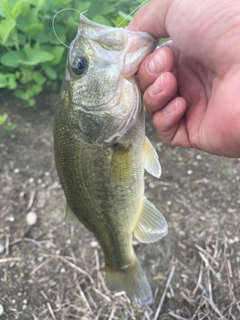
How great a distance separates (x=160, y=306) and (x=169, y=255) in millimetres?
316

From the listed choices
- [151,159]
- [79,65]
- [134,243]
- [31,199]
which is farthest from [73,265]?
[79,65]

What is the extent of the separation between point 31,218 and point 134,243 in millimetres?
680

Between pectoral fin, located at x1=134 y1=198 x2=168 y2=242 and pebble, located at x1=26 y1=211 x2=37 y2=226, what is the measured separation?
1055mm

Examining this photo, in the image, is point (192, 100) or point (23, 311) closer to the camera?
point (192, 100)

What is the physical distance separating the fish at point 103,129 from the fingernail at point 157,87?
5 cm

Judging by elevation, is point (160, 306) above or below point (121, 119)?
below

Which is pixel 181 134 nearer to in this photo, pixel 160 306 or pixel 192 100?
pixel 192 100

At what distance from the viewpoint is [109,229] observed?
1585 mm

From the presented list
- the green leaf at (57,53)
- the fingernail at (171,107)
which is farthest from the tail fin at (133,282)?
the green leaf at (57,53)

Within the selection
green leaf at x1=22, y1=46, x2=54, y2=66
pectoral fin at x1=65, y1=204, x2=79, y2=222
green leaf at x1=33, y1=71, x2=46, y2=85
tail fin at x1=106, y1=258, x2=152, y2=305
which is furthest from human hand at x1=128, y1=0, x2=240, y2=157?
green leaf at x1=33, y1=71, x2=46, y2=85

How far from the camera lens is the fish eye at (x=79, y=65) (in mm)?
1298

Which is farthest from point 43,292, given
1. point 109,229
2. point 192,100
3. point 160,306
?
point 192,100

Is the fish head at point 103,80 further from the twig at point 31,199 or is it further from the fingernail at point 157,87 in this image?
the twig at point 31,199

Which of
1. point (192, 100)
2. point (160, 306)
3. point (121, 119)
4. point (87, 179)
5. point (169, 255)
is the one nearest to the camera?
point (121, 119)
